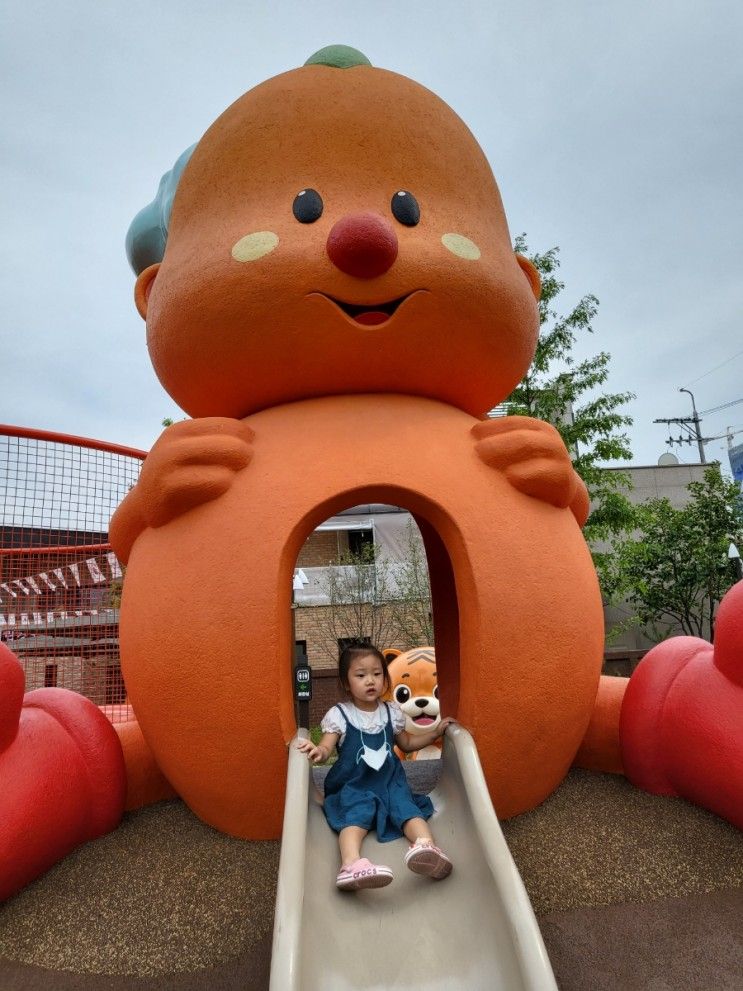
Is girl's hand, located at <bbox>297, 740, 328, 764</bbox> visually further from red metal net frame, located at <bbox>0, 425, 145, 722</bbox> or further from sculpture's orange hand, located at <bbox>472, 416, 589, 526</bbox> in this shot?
red metal net frame, located at <bbox>0, 425, 145, 722</bbox>

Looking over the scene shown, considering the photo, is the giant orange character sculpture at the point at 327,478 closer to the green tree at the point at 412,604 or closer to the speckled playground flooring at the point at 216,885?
the speckled playground flooring at the point at 216,885

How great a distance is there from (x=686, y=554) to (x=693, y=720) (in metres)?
Result: 10.9

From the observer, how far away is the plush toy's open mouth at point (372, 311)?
355cm

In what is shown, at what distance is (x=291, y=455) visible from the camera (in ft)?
11.0

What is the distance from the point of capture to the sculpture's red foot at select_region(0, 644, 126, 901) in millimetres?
2932

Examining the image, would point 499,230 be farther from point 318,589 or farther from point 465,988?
point 318,589

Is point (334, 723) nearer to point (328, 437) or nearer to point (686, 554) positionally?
point (328, 437)

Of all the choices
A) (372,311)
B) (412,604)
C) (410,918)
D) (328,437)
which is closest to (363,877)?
(410,918)

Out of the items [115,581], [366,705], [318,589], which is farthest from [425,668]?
[318,589]

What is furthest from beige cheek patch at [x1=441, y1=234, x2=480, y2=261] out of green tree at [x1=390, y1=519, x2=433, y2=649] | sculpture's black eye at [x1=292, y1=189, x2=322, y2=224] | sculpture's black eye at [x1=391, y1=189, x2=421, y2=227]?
green tree at [x1=390, y1=519, x2=433, y2=649]

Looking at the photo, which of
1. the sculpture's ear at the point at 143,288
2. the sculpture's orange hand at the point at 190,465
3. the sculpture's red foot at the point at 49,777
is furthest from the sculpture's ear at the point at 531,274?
the sculpture's red foot at the point at 49,777

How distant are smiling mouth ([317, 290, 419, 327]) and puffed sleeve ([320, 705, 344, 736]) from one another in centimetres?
197

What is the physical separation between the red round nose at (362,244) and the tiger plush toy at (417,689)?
5.28 m

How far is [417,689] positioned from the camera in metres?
7.86
